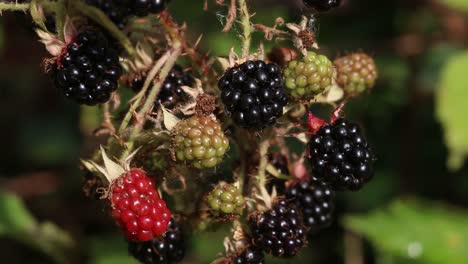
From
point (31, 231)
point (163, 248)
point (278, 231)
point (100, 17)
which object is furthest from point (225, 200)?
point (31, 231)

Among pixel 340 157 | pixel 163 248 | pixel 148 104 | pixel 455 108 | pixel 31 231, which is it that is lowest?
pixel 31 231

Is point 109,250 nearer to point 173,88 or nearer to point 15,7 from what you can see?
point 173,88

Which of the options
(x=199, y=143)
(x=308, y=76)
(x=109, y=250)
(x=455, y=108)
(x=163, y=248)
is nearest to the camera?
(x=199, y=143)

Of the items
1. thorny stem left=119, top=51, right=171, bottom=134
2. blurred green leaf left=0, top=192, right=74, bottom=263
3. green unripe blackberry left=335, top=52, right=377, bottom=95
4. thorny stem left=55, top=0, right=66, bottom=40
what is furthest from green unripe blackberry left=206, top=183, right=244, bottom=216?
blurred green leaf left=0, top=192, right=74, bottom=263

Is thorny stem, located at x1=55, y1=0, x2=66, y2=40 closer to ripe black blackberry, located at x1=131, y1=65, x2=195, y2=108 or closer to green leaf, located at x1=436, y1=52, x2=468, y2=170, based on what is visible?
ripe black blackberry, located at x1=131, y1=65, x2=195, y2=108

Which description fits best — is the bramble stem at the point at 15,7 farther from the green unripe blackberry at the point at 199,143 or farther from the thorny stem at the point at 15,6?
the green unripe blackberry at the point at 199,143
